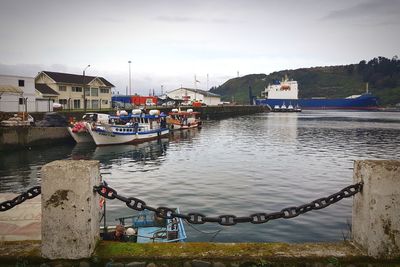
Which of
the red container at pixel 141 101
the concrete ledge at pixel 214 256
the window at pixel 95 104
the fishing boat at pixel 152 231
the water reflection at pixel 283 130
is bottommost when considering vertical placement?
the fishing boat at pixel 152 231

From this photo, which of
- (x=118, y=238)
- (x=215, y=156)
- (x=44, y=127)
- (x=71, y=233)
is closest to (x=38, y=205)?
(x=118, y=238)

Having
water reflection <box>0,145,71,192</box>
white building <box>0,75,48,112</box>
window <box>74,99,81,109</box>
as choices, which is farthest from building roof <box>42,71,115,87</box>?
water reflection <box>0,145,71,192</box>

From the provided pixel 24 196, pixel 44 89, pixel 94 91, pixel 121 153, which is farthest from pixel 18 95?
pixel 24 196

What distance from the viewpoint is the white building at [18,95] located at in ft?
135

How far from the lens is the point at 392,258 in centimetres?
429

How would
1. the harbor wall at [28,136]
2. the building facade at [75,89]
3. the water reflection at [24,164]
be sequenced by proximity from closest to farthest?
the water reflection at [24,164] < the harbor wall at [28,136] < the building facade at [75,89]

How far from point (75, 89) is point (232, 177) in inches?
2142

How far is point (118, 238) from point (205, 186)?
36.0 ft

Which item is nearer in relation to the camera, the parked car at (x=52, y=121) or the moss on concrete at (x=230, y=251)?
the moss on concrete at (x=230, y=251)

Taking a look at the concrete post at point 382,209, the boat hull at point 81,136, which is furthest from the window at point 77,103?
the concrete post at point 382,209

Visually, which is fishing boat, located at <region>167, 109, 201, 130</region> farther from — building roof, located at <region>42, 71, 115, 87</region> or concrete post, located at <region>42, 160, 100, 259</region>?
concrete post, located at <region>42, 160, 100, 259</region>

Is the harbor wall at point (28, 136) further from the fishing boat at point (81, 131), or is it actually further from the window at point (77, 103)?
the window at point (77, 103)

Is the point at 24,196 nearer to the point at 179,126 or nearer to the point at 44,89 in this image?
the point at 179,126

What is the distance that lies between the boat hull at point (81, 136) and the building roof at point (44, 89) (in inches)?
968
